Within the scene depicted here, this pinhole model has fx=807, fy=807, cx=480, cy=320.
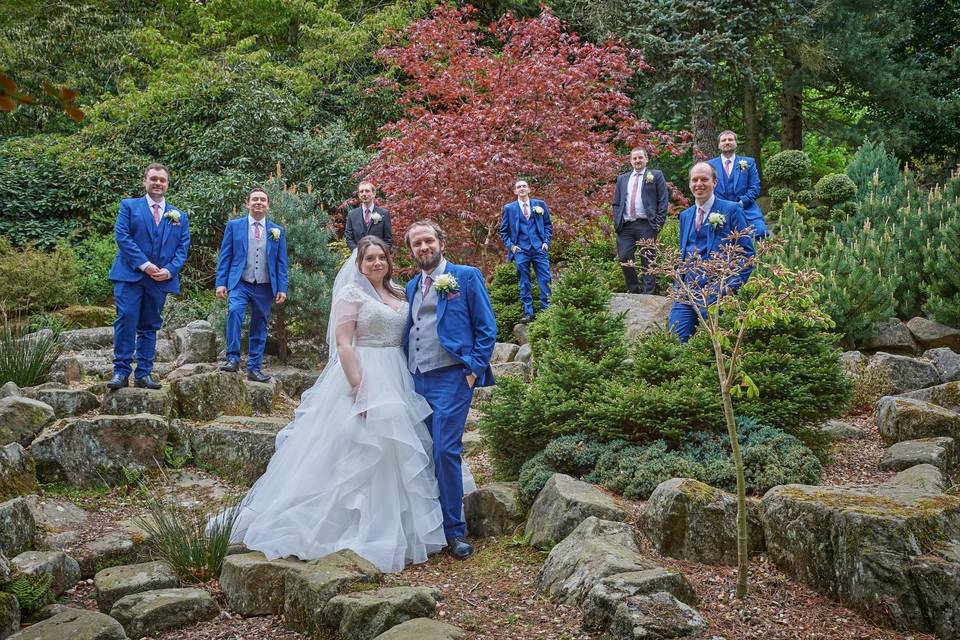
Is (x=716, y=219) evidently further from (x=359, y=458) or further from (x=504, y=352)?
(x=504, y=352)

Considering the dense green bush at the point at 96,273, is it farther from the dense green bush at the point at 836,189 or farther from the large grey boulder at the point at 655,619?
the large grey boulder at the point at 655,619

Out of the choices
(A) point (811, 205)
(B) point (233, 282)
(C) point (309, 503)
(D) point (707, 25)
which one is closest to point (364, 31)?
(D) point (707, 25)

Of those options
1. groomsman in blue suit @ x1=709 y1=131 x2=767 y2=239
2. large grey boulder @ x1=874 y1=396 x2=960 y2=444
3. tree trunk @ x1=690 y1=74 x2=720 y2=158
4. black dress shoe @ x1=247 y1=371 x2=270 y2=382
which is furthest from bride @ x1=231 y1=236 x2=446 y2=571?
tree trunk @ x1=690 y1=74 x2=720 y2=158

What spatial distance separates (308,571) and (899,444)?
3903 millimetres

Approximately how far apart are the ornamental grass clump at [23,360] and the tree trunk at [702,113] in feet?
38.2

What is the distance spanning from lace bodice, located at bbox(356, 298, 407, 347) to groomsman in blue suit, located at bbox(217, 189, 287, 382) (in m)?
3.17

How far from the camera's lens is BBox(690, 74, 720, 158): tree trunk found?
50.0 feet

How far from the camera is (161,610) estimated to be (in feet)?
13.2

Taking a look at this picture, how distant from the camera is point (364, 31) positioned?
57.5 feet

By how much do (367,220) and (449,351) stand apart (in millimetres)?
5613

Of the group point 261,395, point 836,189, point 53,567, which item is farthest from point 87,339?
point 836,189

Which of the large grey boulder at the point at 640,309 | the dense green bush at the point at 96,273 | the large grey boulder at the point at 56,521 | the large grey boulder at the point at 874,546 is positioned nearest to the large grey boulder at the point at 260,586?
the large grey boulder at the point at 56,521

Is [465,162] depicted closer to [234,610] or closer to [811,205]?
[811,205]

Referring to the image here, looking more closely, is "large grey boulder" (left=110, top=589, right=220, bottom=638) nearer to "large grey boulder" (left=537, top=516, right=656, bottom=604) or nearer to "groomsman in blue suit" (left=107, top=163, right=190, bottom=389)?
"large grey boulder" (left=537, top=516, right=656, bottom=604)
